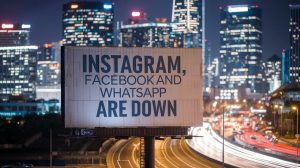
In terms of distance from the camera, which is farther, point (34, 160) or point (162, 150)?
point (162, 150)

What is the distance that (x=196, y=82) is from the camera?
34.6 m

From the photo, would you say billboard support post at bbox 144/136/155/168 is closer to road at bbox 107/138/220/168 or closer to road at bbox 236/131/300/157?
road at bbox 107/138/220/168

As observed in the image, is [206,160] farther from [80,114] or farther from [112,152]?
[80,114]

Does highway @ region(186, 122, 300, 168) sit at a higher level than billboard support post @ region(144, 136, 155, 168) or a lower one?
lower

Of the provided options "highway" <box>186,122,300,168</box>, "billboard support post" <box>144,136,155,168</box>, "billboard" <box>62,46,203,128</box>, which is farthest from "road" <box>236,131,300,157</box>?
"billboard" <box>62,46,203,128</box>

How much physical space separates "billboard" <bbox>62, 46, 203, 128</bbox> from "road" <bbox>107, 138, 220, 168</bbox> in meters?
29.4

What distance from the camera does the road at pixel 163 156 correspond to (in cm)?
6450

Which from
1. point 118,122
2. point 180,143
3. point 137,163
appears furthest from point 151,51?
point 180,143

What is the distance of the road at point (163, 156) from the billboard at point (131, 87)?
29386 millimetres

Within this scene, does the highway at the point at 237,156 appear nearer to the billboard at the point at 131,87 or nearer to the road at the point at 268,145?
the road at the point at 268,145

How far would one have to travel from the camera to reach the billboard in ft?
109

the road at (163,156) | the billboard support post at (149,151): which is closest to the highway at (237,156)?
the road at (163,156)

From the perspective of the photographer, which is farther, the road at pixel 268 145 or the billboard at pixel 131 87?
the road at pixel 268 145

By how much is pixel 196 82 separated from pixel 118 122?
5090mm
